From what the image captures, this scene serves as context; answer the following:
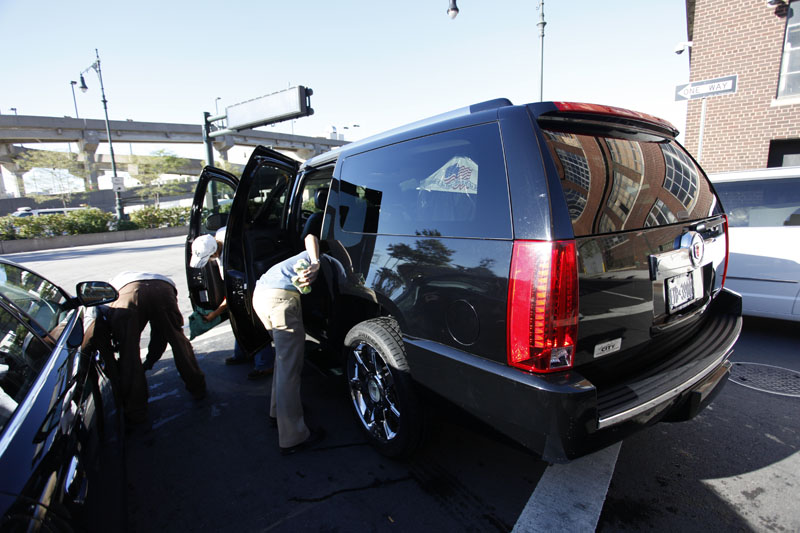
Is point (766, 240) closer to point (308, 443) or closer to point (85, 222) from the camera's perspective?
point (308, 443)

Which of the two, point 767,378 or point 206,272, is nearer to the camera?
point 767,378

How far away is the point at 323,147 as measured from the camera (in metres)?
55.4

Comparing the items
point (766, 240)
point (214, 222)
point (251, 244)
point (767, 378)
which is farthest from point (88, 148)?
point (767, 378)

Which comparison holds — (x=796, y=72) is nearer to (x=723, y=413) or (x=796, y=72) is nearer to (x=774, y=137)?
(x=774, y=137)

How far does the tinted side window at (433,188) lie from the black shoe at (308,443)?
57.7 inches

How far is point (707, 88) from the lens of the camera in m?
6.08

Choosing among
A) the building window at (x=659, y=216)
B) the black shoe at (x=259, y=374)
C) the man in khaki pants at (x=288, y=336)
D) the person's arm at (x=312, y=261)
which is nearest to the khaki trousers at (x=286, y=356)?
the man in khaki pants at (x=288, y=336)

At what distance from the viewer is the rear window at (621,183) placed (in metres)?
1.81

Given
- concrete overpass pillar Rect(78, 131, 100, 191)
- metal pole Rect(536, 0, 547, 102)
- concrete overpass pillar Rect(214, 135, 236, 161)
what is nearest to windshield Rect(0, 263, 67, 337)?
metal pole Rect(536, 0, 547, 102)

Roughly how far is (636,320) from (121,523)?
2.42 m

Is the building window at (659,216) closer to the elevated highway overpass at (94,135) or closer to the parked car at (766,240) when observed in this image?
the parked car at (766,240)

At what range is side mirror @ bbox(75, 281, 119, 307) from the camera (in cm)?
246

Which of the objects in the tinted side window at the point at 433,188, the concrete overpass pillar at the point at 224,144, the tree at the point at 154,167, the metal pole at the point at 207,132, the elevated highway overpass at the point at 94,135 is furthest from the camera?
the concrete overpass pillar at the point at 224,144

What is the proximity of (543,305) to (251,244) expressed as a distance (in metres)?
2.92
